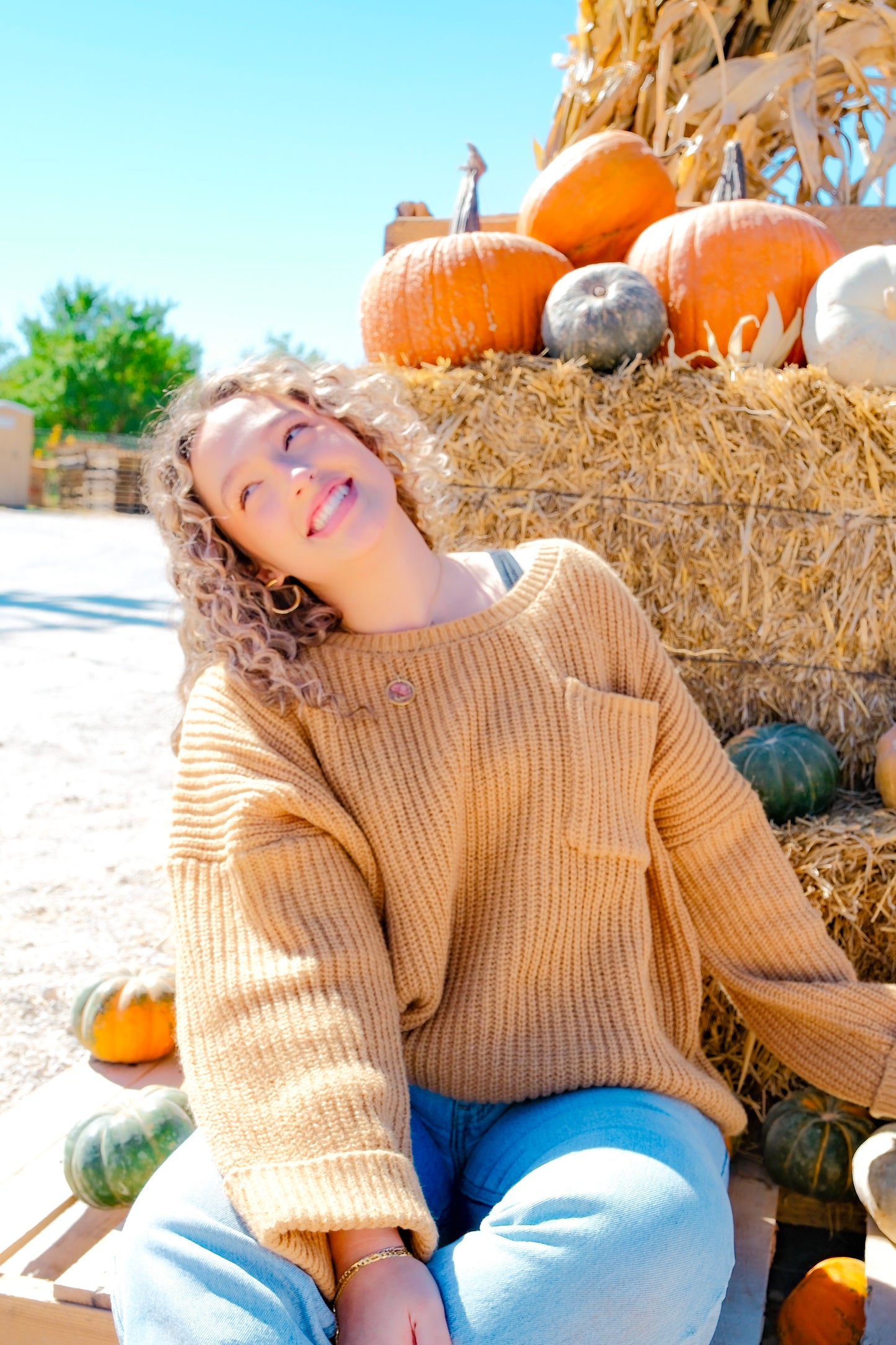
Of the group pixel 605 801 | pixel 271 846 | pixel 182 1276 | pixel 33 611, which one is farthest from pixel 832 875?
pixel 33 611

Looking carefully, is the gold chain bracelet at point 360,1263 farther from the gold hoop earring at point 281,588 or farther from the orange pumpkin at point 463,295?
the orange pumpkin at point 463,295

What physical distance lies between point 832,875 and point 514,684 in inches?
35.3

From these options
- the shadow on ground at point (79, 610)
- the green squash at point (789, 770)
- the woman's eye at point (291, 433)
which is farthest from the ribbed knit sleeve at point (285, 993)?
the shadow on ground at point (79, 610)

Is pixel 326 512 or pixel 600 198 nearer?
pixel 326 512

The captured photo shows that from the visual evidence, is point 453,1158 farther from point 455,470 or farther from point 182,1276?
point 455,470

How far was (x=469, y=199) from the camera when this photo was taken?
9.87ft

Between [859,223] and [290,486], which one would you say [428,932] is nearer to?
[290,486]

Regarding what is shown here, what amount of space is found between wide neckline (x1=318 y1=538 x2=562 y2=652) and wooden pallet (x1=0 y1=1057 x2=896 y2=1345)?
37.3 inches

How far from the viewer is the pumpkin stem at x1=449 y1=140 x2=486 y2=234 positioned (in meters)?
2.99

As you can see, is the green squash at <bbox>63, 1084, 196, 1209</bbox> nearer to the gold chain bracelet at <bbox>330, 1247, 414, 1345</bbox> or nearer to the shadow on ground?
the gold chain bracelet at <bbox>330, 1247, 414, 1345</bbox>

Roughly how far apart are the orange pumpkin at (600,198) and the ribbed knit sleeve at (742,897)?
159 centimetres

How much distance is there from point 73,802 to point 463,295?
111 inches

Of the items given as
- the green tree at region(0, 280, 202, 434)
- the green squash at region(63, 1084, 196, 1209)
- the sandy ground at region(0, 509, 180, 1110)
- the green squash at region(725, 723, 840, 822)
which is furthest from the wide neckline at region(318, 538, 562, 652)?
the green tree at region(0, 280, 202, 434)

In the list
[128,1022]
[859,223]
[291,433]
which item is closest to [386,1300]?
[291,433]
